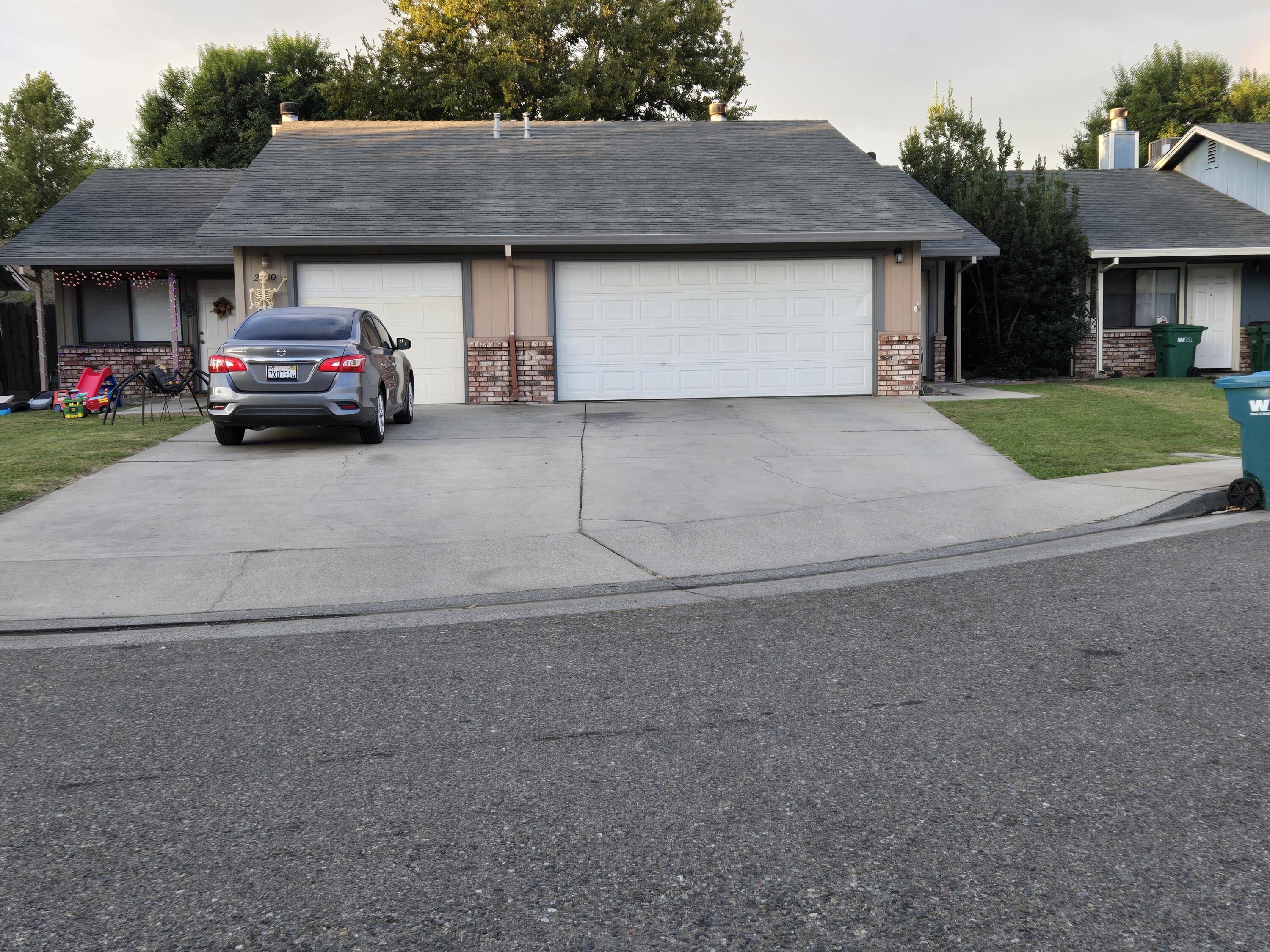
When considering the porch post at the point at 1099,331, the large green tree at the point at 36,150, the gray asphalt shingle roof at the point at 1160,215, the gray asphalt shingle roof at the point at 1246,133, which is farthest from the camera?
the large green tree at the point at 36,150

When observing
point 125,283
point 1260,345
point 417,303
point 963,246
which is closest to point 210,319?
point 125,283

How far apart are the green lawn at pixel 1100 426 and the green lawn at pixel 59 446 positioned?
9.59 metres

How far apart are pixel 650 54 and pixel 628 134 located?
16232mm

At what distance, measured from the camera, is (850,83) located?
1184 inches

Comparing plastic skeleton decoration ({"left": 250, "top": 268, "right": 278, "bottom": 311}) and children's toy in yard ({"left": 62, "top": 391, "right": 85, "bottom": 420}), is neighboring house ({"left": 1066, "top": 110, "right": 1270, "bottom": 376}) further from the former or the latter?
children's toy in yard ({"left": 62, "top": 391, "right": 85, "bottom": 420})

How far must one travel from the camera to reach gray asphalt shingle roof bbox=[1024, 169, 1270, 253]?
22.6 meters

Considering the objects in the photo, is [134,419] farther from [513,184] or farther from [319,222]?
[513,184]

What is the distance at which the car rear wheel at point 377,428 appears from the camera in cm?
1273

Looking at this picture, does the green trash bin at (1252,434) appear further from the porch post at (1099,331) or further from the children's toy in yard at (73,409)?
the children's toy in yard at (73,409)

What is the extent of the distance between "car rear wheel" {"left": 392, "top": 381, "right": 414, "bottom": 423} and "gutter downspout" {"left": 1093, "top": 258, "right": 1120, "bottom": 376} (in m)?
15.0

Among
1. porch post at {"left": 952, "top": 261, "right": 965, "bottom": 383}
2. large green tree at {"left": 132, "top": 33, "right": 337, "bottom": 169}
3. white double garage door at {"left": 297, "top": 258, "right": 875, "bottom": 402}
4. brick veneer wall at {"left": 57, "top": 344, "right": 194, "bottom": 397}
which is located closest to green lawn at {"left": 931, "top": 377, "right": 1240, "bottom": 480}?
porch post at {"left": 952, "top": 261, "right": 965, "bottom": 383}

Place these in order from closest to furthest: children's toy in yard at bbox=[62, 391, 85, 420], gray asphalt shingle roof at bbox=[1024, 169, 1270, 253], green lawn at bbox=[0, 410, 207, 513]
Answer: green lawn at bbox=[0, 410, 207, 513], children's toy in yard at bbox=[62, 391, 85, 420], gray asphalt shingle roof at bbox=[1024, 169, 1270, 253]

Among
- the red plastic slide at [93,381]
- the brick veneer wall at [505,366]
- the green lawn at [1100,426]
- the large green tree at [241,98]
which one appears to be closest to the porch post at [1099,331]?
the green lawn at [1100,426]

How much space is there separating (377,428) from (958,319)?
1300 cm
